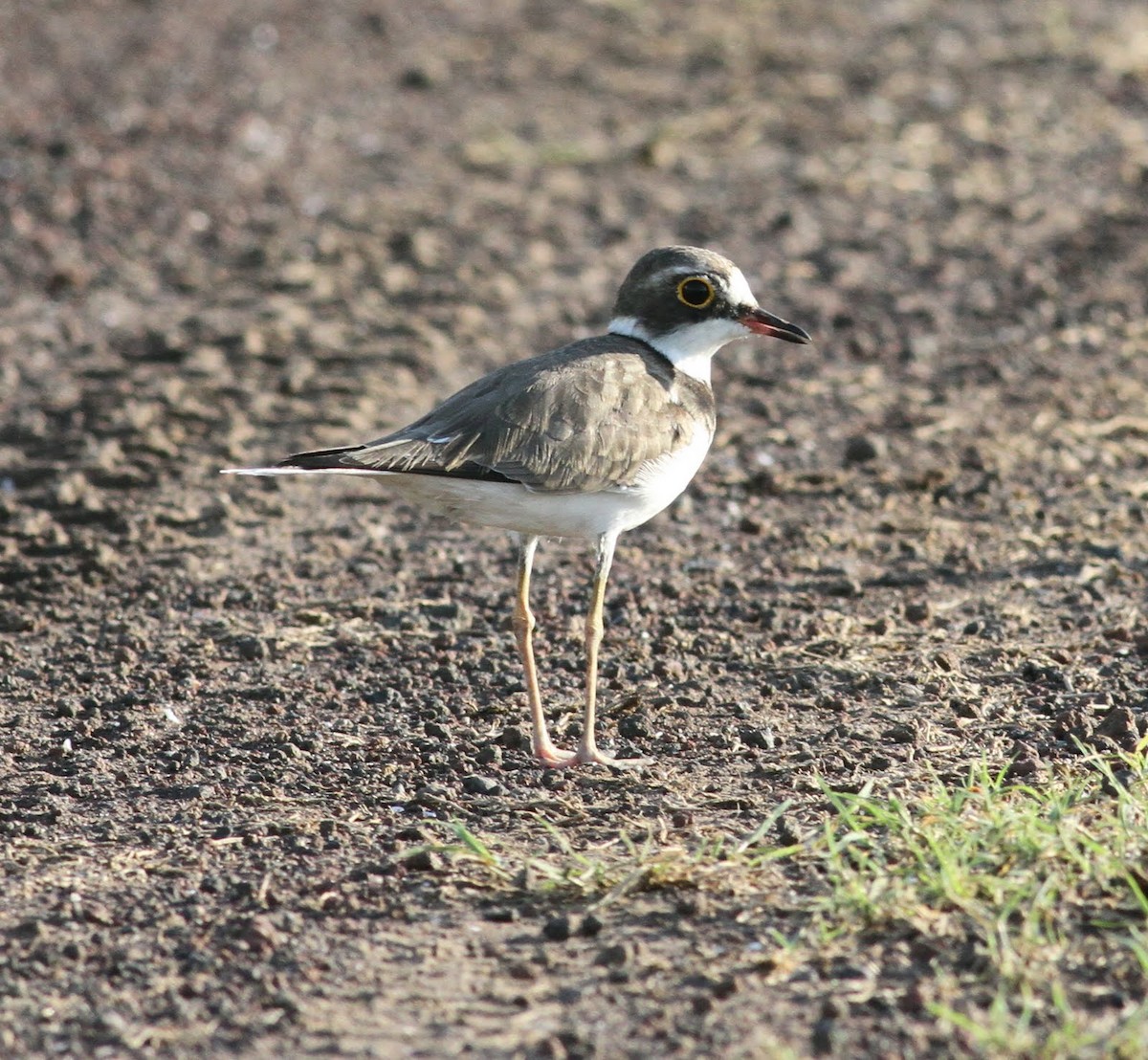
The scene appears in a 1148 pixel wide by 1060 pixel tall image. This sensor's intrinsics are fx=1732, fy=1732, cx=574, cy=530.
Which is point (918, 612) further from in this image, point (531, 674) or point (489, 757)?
point (489, 757)

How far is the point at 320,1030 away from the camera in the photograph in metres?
3.95

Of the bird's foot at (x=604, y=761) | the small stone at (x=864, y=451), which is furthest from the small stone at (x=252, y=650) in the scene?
the small stone at (x=864, y=451)

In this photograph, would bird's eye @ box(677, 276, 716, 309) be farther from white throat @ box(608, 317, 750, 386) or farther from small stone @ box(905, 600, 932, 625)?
small stone @ box(905, 600, 932, 625)

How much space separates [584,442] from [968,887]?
73.7 inches

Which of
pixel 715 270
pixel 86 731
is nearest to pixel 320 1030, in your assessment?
pixel 86 731

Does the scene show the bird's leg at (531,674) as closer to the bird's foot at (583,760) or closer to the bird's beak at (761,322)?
the bird's foot at (583,760)

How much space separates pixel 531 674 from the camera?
5.57m

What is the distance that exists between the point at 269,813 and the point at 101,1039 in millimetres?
1212

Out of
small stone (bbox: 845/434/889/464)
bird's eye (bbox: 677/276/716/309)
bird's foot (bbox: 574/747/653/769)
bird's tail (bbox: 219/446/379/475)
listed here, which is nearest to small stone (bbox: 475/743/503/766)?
bird's foot (bbox: 574/747/653/769)

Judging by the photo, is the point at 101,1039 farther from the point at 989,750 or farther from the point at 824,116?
the point at 824,116

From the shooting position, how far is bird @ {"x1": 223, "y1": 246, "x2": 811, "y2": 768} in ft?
17.4

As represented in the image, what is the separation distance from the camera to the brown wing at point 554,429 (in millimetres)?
5293

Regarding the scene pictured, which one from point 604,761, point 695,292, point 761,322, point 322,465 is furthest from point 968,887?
point 695,292

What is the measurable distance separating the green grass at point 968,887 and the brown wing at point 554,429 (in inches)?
44.0
